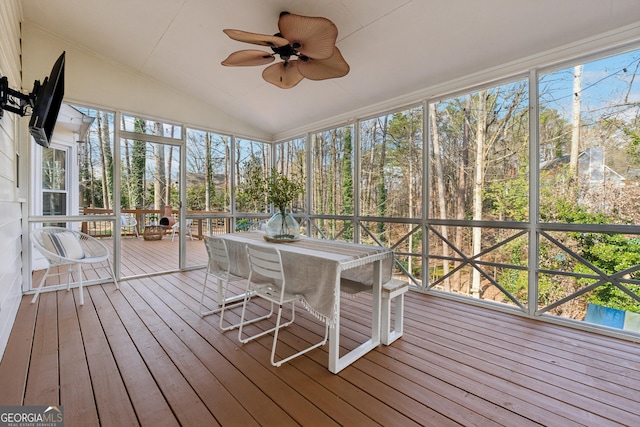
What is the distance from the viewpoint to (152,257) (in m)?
4.72

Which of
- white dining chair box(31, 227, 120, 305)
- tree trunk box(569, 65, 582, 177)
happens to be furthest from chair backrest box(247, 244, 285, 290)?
tree trunk box(569, 65, 582, 177)

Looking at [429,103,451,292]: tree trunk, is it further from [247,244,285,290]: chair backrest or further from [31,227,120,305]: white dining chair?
[31,227,120,305]: white dining chair

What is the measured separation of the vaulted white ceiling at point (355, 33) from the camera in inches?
91.4

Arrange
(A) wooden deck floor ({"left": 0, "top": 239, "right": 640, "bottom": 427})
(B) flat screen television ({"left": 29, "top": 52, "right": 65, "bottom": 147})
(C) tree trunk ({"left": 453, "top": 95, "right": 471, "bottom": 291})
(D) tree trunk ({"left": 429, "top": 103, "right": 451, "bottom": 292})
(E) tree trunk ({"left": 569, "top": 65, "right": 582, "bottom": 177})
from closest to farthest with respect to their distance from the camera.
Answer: (A) wooden deck floor ({"left": 0, "top": 239, "right": 640, "bottom": 427}) < (B) flat screen television ({"left": 29, "top": 52, "right": 65, "bottom": 147}) < (E) tree trunk ({"left": 569, "top": 65, "right": 582, "bottom": 177}) < (C) tree trunk ({"left": 453, "top": 95, "right": 471, "bottom": 291}) < (D) tree trunk ({"left": 429, "top": 103, "right": 451, "bottom": 292})

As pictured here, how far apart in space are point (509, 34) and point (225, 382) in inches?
141

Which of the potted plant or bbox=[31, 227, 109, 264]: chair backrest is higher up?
the potted plant

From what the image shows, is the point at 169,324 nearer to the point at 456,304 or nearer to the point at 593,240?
the point at 456,304

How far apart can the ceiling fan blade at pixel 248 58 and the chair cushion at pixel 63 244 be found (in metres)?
2.77

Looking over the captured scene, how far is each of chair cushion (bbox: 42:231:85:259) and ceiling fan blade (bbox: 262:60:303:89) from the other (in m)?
2.93

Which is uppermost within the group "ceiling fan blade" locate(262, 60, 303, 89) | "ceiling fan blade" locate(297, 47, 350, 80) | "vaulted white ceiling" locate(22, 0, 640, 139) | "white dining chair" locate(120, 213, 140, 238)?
"vaulted white ceiling" locate(22, 0, 640, 139)

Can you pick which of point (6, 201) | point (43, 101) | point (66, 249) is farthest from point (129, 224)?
point (43, 101)

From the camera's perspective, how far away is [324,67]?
2.41 meters

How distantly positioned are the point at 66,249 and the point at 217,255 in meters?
1.97

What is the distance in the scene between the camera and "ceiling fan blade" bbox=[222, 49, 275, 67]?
88.8 inches
